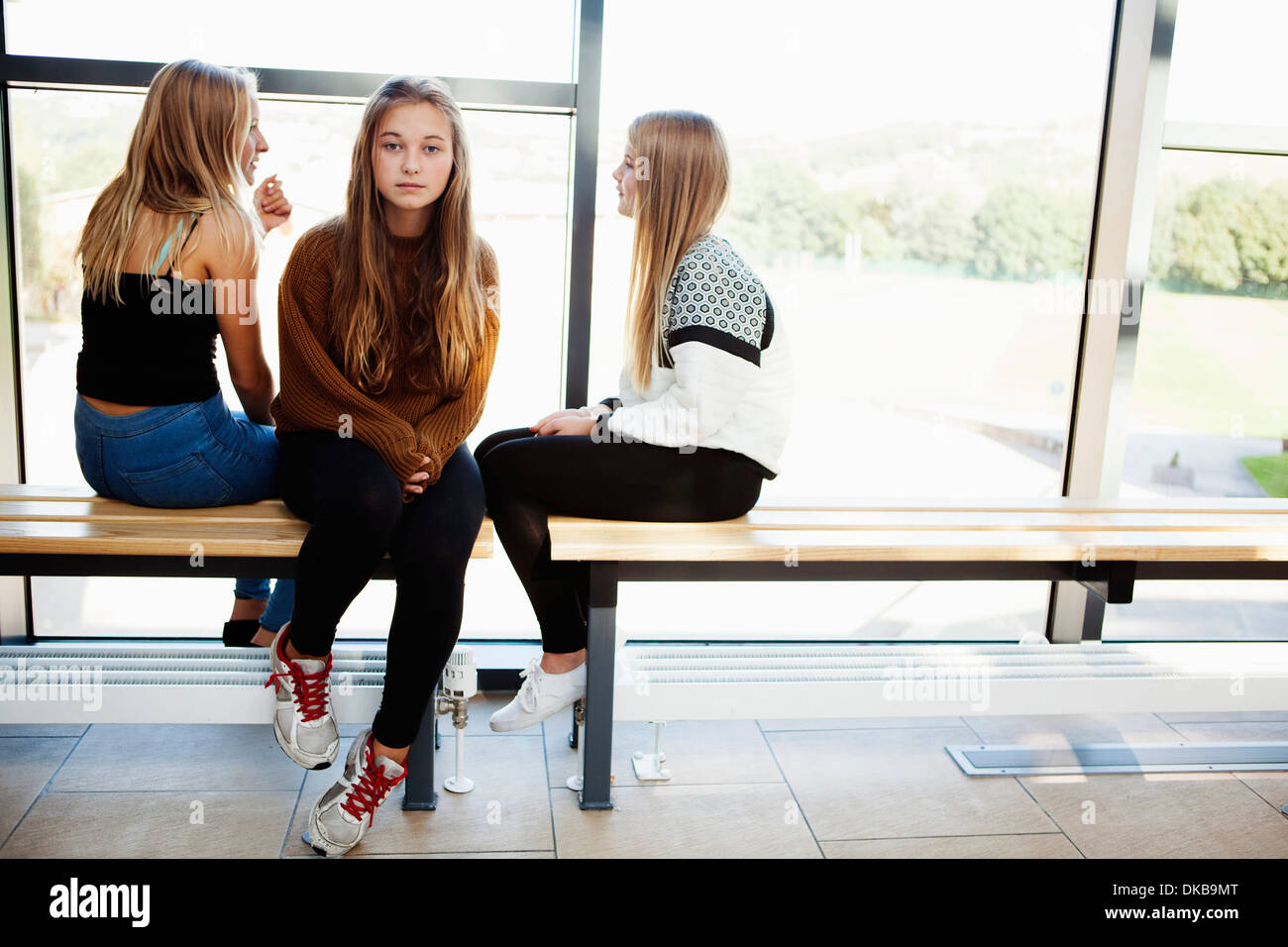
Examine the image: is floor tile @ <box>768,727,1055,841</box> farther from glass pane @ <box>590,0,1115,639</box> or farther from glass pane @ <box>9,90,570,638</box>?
glass pane @ <box>9,90,570,638</box>

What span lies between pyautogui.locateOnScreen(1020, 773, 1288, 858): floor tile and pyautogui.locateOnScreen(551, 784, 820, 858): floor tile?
0.55m

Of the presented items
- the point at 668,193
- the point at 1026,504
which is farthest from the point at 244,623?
the point at 1026,504

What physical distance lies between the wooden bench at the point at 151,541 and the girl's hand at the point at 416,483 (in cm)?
13

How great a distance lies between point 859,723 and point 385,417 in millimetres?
1338

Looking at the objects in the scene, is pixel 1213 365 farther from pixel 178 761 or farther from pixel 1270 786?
pixel 178 761

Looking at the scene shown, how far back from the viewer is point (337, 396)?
1881 mm

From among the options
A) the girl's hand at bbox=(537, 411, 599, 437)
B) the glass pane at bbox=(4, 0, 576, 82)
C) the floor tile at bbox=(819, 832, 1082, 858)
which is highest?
the glass pane at bbox=(4, 0, 576, 82)

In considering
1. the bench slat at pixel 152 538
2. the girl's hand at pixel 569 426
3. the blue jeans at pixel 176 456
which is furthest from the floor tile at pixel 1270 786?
the blue jeans at pixel 176 456

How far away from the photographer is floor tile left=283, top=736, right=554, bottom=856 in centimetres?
191

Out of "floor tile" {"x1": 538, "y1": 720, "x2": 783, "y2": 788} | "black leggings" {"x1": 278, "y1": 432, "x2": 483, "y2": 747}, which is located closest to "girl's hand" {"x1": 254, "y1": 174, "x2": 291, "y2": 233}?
"black leggings" {"x1": 278, "y1": 432, "x2": 483, "y2": 747}

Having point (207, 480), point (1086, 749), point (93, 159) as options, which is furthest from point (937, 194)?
point (93, 159)

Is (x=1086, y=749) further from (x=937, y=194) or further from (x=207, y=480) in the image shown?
(x=207, y=480)

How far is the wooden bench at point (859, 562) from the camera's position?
6.42ft
